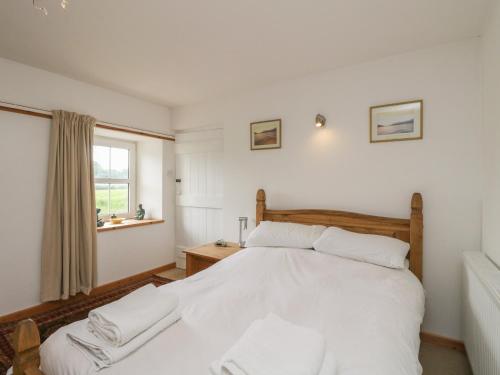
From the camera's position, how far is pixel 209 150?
3625 millimetres

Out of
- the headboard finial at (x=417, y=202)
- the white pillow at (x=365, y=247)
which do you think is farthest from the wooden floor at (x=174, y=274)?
the headboard finial at (x=417, y=202)

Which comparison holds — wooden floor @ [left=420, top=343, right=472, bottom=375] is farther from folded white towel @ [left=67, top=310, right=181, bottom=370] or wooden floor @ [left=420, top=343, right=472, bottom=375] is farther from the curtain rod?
the curtain rod

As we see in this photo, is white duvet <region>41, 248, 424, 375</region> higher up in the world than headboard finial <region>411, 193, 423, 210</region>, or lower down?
lower down

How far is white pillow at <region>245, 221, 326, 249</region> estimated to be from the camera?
2.37 meters

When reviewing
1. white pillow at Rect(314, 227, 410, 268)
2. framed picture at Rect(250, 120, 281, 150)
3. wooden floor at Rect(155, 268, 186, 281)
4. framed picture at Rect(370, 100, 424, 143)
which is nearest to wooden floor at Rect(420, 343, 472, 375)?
white pillow at Rect(314, 227, 410, 268)

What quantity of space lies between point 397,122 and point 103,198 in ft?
12.0

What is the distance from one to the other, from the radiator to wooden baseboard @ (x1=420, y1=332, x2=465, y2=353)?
0.80 ft

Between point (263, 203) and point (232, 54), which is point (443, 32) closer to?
point (232, 54)

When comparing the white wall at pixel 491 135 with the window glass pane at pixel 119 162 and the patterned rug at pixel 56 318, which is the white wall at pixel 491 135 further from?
the window glass pane at pixel 119 162

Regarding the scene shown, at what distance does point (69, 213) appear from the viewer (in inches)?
108

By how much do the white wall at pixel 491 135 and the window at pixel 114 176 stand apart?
13.2ft

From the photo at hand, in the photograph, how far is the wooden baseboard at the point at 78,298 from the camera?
8.12ft

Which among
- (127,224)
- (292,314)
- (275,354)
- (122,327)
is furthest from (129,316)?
(127,224)

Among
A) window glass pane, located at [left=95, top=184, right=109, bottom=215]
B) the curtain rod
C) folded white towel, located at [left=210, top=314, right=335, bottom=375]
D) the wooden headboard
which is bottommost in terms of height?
folded white towel, located at [left=210, top=314, right=335, bottom=375]
